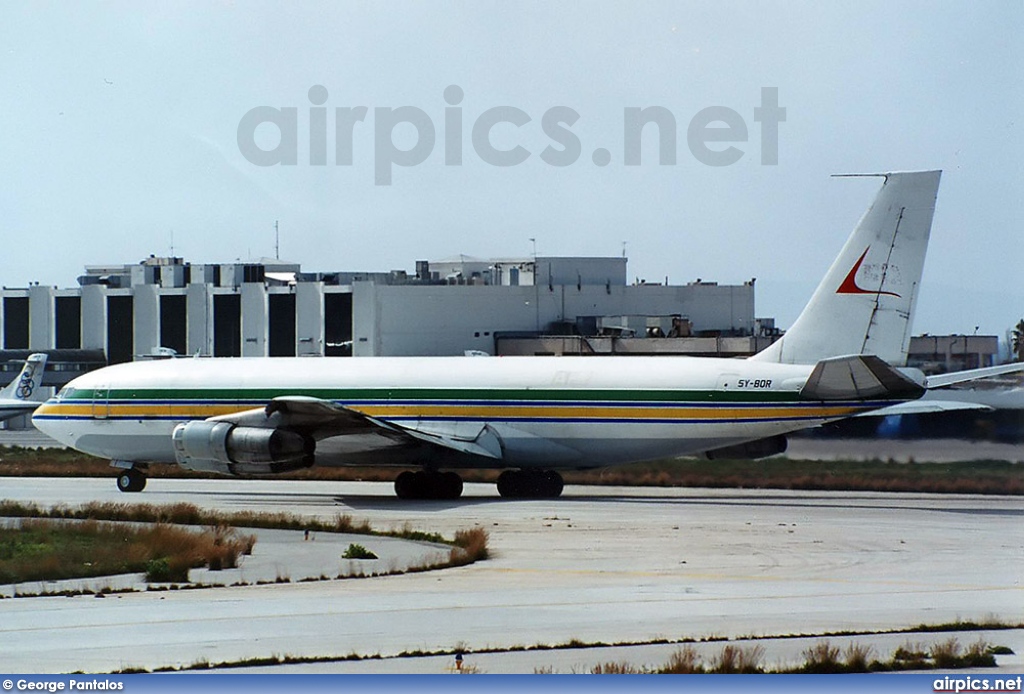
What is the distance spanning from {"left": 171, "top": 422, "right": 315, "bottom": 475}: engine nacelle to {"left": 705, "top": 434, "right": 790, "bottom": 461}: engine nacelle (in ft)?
35.7

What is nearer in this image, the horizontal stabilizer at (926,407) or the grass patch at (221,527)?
the grass patch at (221,527)

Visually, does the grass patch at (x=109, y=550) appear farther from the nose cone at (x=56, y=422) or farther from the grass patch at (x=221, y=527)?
the nose cone at (x=56, y=422)

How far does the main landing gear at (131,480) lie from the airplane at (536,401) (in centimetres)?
4

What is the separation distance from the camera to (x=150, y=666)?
51.9ft

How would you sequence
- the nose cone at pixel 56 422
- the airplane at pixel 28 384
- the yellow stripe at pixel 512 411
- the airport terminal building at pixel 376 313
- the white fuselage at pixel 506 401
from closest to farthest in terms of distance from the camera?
the yellow stripe at pixel 512 411, the white fuselage at pixel 506 401, the nose cone at pixel 56 422, the airplane at pixel 28 384, the airport terminal building at pixel 376 313

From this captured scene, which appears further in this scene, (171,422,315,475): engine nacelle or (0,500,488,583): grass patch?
(171,422,315,475): engine nacelle

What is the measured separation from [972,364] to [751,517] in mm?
14684

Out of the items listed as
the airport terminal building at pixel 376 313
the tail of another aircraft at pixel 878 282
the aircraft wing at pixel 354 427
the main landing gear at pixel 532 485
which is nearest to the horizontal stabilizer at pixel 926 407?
the tail of another aircraft at pixel 878 282

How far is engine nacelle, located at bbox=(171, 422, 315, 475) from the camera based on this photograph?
40156 millimetres

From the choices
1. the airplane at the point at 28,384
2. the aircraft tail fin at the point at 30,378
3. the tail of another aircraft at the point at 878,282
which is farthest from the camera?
the aircraft tail fin at the point at 30,378

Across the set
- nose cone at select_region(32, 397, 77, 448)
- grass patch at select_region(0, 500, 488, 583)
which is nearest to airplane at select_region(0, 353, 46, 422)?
nose cone at select_region(32, 397, 77, 448)

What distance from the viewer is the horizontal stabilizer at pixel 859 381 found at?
120ft

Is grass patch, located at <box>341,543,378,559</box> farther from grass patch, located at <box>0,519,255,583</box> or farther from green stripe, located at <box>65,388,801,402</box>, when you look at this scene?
green stripe, located at <box>65,388,801,402</box>

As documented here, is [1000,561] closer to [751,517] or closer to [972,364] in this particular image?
[751,517]
